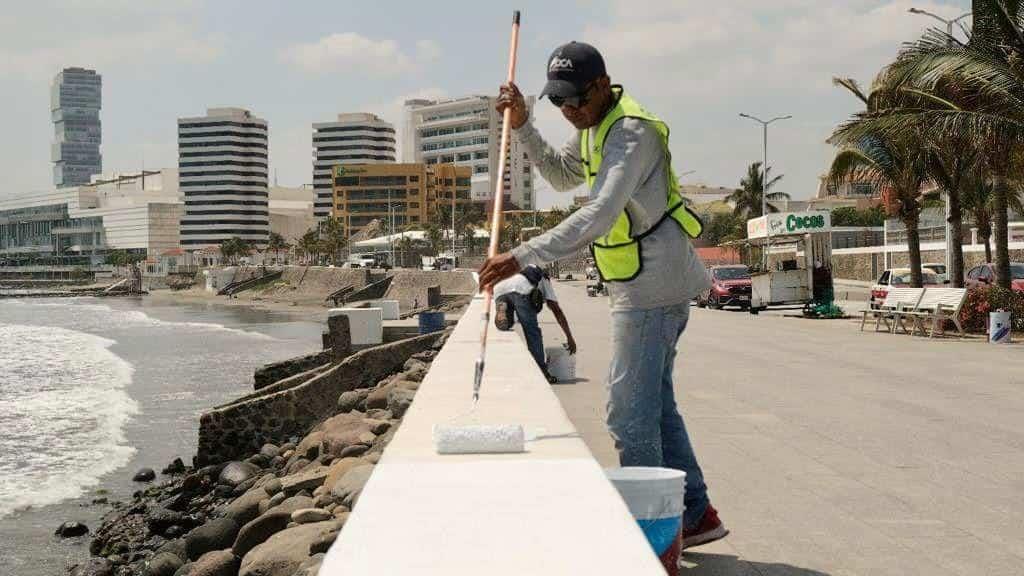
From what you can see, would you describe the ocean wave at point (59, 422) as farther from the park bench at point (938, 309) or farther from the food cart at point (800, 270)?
the food cart at point (800, 270)

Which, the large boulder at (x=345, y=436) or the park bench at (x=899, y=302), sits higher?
the park bench at (x=899, y=302)

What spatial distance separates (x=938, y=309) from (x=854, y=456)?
14536 millimetres

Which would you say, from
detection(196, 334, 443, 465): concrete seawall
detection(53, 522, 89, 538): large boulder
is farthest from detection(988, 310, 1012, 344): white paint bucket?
detection(53, 522, 89, 538): large boulder

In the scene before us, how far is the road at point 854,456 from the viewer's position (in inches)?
197

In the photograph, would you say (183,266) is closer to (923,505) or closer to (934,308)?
(934,308)

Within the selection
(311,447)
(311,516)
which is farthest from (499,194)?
(311,447)

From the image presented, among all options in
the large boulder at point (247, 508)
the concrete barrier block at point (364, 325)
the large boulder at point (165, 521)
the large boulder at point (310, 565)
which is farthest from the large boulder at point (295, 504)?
the concrete barrier block at point (364, 325)

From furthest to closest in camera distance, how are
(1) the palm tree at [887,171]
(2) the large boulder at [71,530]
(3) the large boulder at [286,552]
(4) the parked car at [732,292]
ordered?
(4) the parked car at [732,292], (1) the palm tree at [887,171], (2) the large boulder at [71,530], (3) the large boulder at [286,552]

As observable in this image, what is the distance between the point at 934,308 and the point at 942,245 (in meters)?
30.1

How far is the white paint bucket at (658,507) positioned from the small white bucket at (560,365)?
29.9 ft

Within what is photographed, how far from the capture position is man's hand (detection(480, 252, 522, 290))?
3.86 meters

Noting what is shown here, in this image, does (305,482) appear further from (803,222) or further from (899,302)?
(803,222)

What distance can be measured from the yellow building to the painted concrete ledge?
176186 millimetres

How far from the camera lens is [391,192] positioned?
180 metres
